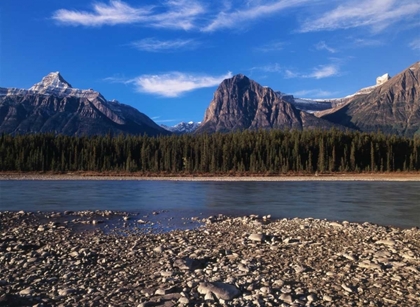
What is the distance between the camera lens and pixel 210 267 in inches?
460

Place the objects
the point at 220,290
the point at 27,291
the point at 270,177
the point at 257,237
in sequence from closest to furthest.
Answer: the point at 220,290
the point at 27,291
the point at 257,237
the point at 270,177

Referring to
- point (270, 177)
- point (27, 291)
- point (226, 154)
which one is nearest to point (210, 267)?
point (27, 291)

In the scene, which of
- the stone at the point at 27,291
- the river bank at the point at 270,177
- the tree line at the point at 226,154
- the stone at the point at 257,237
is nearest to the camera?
the stone at the point at 27,291

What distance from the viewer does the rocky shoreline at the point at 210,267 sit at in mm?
9164

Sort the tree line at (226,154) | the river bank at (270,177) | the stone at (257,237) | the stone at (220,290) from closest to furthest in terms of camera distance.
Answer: the stone at (220,290), the stone at (257,237), the river bank at (270,177), the tree line at (226,154)

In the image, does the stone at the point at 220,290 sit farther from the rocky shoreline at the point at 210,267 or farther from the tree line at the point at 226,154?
the tree line at the point at 226,154

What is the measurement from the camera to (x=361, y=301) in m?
8.93

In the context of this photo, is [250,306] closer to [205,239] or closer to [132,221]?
[205,239]

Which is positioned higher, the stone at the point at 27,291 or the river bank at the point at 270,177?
the stone at the point at 27,291

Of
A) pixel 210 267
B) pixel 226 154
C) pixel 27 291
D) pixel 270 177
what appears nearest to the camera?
pixel 27 291

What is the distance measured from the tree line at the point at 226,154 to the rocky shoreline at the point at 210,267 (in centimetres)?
7810

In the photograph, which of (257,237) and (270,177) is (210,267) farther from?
(270,177)

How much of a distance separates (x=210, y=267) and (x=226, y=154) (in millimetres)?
88984

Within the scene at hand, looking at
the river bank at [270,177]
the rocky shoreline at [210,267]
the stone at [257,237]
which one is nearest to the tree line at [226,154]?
the river bank at [270,177]
